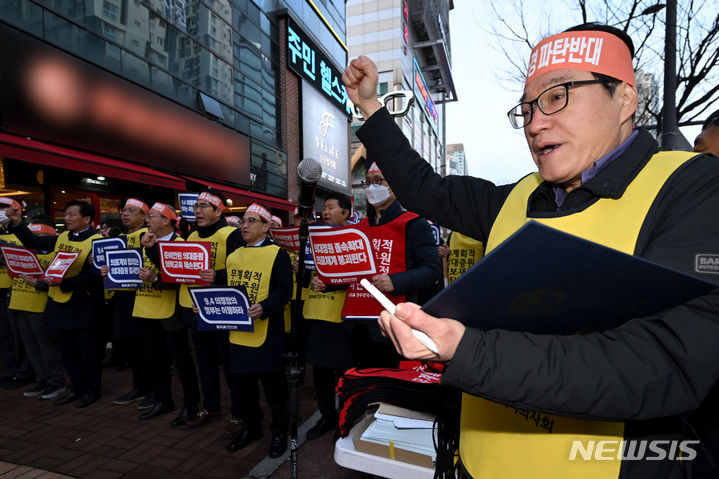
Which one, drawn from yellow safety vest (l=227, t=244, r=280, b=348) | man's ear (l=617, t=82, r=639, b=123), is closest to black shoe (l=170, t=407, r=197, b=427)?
yellow safety vest (l=227, t=244, r=280, b=348)

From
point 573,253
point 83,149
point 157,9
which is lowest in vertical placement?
point 573,253

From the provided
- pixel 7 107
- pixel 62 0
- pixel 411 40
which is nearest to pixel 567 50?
pixel 7 107

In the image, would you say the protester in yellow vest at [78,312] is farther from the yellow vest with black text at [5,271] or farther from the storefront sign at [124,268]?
the yellow vest with black text at [5,271]

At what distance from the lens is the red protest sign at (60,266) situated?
15.0ft

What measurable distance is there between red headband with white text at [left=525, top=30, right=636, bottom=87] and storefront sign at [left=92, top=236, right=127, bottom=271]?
4881 mm

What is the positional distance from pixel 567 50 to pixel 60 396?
6420mm

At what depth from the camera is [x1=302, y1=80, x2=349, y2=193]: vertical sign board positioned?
19.6 meters

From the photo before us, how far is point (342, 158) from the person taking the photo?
24406 millimetres

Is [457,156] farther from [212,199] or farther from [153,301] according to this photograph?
[153,301]

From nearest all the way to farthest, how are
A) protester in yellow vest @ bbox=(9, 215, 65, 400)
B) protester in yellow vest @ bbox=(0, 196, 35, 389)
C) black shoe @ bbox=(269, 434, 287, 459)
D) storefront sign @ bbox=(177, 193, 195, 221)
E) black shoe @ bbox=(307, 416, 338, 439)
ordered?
black shoe @ bbox=(269, 434, 287, 459) < black shoe @ bbox=(307, 416, 338, 439) < protester in yellow vest @ bbox=(9, 215, 65, 400) < protester in yellow vest @ bbox=(0, 196, 35, 389) < storefront sign @ bbox=(177, 193, 195, 221)

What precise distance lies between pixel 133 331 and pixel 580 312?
5.13m

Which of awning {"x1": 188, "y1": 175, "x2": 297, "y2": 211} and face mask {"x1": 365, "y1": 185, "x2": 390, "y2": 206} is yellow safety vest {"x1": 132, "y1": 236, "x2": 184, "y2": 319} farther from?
awning {"x1": 188, "y1": 175, "x2": 297, "y2": 211}

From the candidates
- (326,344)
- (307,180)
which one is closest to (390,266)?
(326,344)

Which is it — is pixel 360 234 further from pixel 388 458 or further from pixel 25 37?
pixel 25 37
